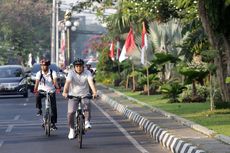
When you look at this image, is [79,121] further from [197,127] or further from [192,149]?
[192,149]

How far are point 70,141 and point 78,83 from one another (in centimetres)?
145

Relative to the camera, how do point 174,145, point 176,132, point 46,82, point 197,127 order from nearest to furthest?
point 174,145 → point 176,132 → point 197,127 → point 46,82

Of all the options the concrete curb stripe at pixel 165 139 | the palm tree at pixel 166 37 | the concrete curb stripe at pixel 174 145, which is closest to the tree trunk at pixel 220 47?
the concrete curb stripe at pixel 165 139

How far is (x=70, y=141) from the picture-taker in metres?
17.5

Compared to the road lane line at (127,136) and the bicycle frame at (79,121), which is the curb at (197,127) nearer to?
the road lane line at (127,136)

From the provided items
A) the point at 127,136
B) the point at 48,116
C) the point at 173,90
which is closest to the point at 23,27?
the point at 173,90

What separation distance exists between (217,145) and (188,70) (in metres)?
11.9

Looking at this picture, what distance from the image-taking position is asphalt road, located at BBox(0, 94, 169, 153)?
1591 centimetres

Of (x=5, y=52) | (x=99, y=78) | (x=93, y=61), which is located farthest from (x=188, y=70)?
(x=5, y=52)

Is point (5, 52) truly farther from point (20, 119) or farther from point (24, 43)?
point (20, 119)

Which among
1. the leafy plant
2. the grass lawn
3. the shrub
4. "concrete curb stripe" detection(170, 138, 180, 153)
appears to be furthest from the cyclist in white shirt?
the shrub

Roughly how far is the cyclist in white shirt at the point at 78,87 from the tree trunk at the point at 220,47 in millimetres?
6428

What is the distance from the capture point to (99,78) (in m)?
55.1

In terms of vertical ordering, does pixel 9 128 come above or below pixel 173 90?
below
